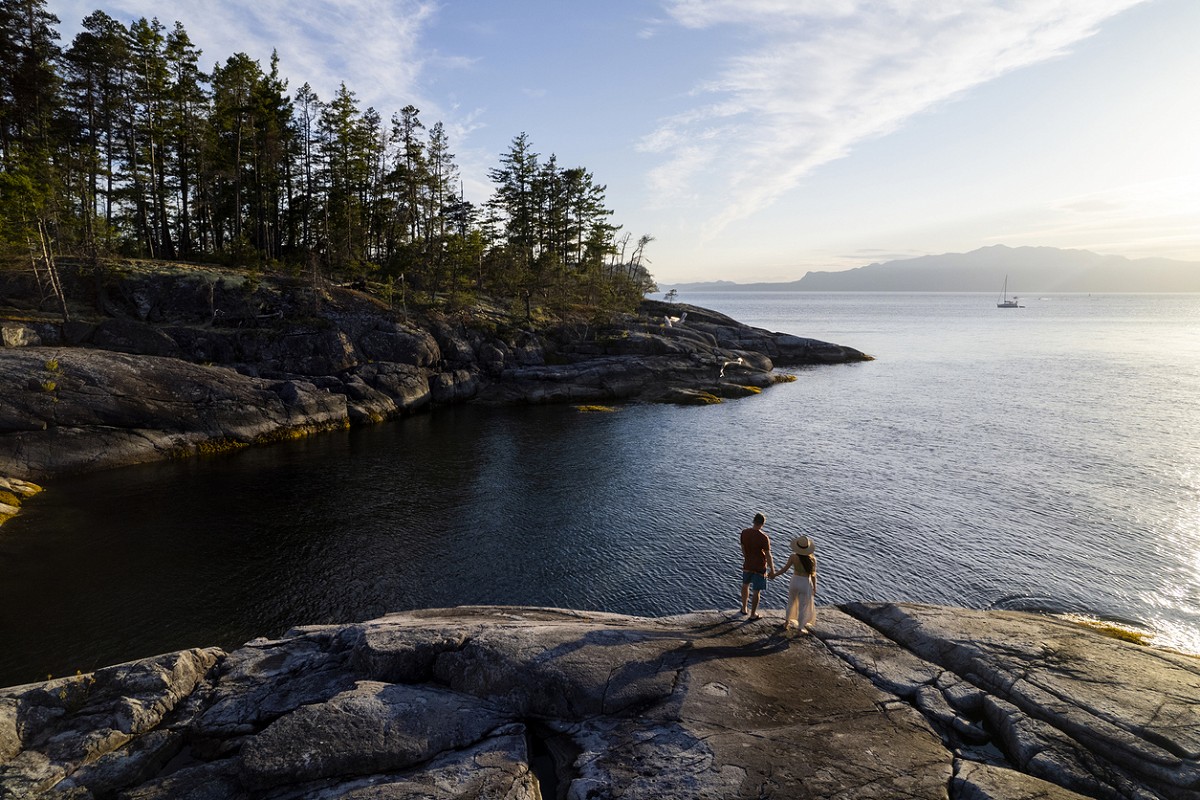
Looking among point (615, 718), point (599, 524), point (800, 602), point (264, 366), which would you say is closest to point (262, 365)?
point (264, 366)

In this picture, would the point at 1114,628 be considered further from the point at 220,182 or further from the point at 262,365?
the point at 220,182

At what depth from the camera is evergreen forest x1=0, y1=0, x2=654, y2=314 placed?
163 ft

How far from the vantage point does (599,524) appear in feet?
96.7

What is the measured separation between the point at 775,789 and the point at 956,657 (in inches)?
283

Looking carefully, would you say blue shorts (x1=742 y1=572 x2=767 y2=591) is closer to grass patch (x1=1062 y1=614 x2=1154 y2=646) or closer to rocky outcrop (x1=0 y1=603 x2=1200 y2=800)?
rocky outcrop (x1=0 y1=603 x2=1200 y2=800)

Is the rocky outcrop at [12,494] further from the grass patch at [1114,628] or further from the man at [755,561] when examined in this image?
the grass patch at [1114,628]

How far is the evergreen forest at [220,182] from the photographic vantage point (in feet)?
163

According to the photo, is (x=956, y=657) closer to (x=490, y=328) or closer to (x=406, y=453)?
(x=406, y=453)

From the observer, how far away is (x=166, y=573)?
23.1m

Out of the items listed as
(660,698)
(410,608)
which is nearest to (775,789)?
(660,698)

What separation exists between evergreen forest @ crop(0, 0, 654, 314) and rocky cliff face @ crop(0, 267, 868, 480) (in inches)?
180

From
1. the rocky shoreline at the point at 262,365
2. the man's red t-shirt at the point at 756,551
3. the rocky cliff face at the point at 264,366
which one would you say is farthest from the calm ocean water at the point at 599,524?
the man's red t-shirt at the point at 756,551

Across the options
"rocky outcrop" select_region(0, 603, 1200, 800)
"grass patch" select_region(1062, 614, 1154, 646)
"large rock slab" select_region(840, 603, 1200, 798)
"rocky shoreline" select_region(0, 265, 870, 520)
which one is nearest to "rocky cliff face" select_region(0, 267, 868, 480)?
"rocky shoreline" select_region(0, 265, 870, 520)

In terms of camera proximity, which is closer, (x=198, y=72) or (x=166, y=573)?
(x=166, y=573)
